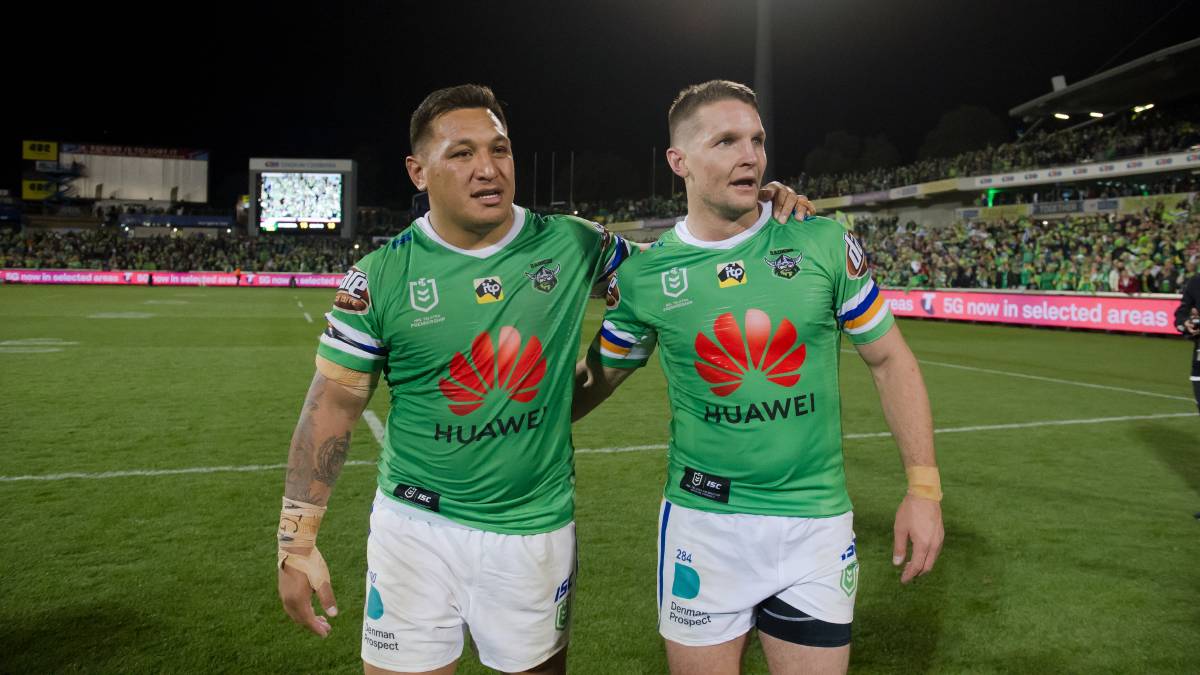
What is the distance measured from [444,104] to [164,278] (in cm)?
5607

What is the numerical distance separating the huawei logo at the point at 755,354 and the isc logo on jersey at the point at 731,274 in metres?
0.11

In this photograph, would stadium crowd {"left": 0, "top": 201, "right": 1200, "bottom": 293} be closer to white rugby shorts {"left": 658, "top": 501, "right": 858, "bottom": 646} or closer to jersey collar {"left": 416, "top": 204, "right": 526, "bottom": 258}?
white rugby shorts {"left": 658, "top": 501, "right": 858, "bottom": 646}

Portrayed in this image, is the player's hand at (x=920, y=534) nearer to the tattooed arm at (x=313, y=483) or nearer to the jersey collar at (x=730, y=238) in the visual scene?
the jersey collar at (x=730, y=238)

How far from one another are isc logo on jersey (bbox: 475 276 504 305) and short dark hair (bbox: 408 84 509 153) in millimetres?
528

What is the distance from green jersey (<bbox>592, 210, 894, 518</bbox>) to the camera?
8.77 ft

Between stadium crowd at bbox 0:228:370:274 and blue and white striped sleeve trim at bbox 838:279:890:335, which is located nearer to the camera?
blue and white striped sleeve trim at bbox 838:279:890:335

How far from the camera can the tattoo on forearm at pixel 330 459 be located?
2641 mm

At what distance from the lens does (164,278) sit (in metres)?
52.1

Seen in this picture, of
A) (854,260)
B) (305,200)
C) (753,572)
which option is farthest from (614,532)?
(305,200)

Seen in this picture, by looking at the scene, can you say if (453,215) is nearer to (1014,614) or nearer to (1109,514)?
(1014,614)

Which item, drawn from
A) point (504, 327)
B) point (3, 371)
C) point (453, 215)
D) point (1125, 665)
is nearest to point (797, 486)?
point (504, 327)

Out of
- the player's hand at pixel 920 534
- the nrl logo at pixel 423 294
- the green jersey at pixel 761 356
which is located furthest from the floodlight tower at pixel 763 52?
the nrl logo at pixel 423 294

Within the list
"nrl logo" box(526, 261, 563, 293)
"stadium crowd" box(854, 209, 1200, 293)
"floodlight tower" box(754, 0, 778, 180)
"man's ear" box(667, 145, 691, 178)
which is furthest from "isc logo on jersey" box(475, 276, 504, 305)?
"stadium crowd" box(854, 209, 1200, 293)

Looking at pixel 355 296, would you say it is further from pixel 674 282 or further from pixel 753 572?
pixel 753 572
